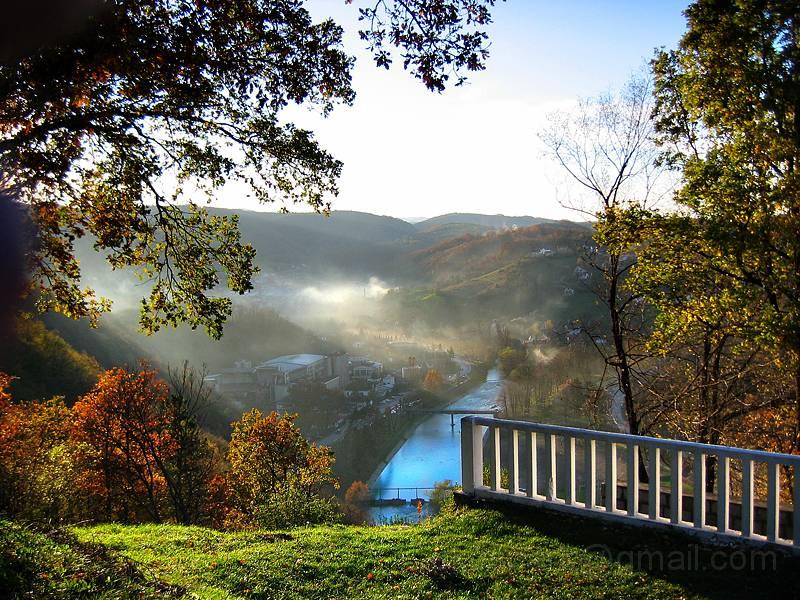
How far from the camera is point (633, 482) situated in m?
5.38

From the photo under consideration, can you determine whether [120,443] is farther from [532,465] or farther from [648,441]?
[648,441]

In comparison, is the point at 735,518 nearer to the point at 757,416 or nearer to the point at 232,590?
the point at 232,590

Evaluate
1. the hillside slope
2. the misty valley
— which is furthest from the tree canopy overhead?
the misty valley

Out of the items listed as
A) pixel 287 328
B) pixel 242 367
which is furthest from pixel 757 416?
pixel 287 328

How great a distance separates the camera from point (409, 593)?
4.47 metres

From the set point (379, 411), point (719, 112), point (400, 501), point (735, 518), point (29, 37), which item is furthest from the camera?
point (379, 411)

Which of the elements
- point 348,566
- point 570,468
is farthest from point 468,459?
point 348,566

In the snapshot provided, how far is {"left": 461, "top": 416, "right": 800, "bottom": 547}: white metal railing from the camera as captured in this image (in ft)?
15.6

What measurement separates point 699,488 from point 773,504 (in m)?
0.54

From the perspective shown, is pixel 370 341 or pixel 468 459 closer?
pixel 468 459

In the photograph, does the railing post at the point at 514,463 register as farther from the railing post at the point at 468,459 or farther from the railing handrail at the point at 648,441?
the railing post at the point at 468,459

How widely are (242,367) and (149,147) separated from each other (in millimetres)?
78903

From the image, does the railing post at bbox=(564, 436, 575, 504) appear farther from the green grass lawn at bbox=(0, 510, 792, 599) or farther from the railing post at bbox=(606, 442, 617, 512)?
the green grass lawn at bbox=(0, 510, 792, 599)

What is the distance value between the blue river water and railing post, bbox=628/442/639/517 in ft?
112
